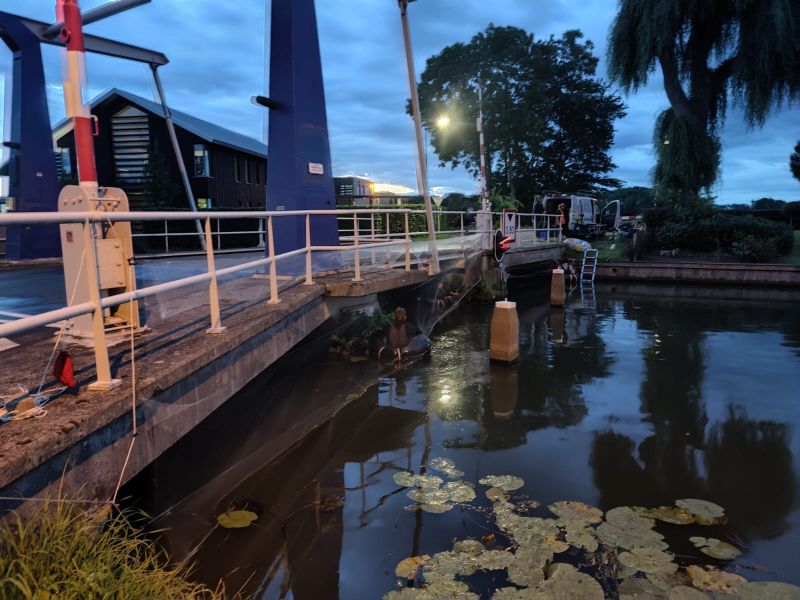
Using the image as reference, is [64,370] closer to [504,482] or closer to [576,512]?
[504,482]

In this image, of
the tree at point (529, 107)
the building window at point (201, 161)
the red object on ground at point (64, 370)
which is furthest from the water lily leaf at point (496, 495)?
the tree at point (529, 107)

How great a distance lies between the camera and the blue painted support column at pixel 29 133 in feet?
39.2

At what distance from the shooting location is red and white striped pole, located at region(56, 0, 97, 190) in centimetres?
407

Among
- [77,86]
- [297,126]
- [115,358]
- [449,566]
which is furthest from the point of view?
[297,126]

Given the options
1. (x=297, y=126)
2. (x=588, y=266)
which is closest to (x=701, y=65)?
(x=588, y=266)

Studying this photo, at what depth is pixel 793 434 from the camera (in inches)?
239

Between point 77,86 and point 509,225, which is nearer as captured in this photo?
point 77,86

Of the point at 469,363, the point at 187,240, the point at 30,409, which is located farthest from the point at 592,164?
the point at 30,409

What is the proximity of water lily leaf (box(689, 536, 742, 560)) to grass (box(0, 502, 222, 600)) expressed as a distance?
3563 millimetres

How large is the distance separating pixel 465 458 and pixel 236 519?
235cm

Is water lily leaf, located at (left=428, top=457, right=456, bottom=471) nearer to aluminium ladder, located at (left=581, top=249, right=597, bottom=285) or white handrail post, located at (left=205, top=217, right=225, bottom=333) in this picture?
white handrail post, located at (left=205, top=217, right=225, bottom=333)

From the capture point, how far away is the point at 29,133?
12047mm

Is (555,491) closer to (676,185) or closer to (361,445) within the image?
(361,445)

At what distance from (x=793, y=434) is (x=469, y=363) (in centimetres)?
452
